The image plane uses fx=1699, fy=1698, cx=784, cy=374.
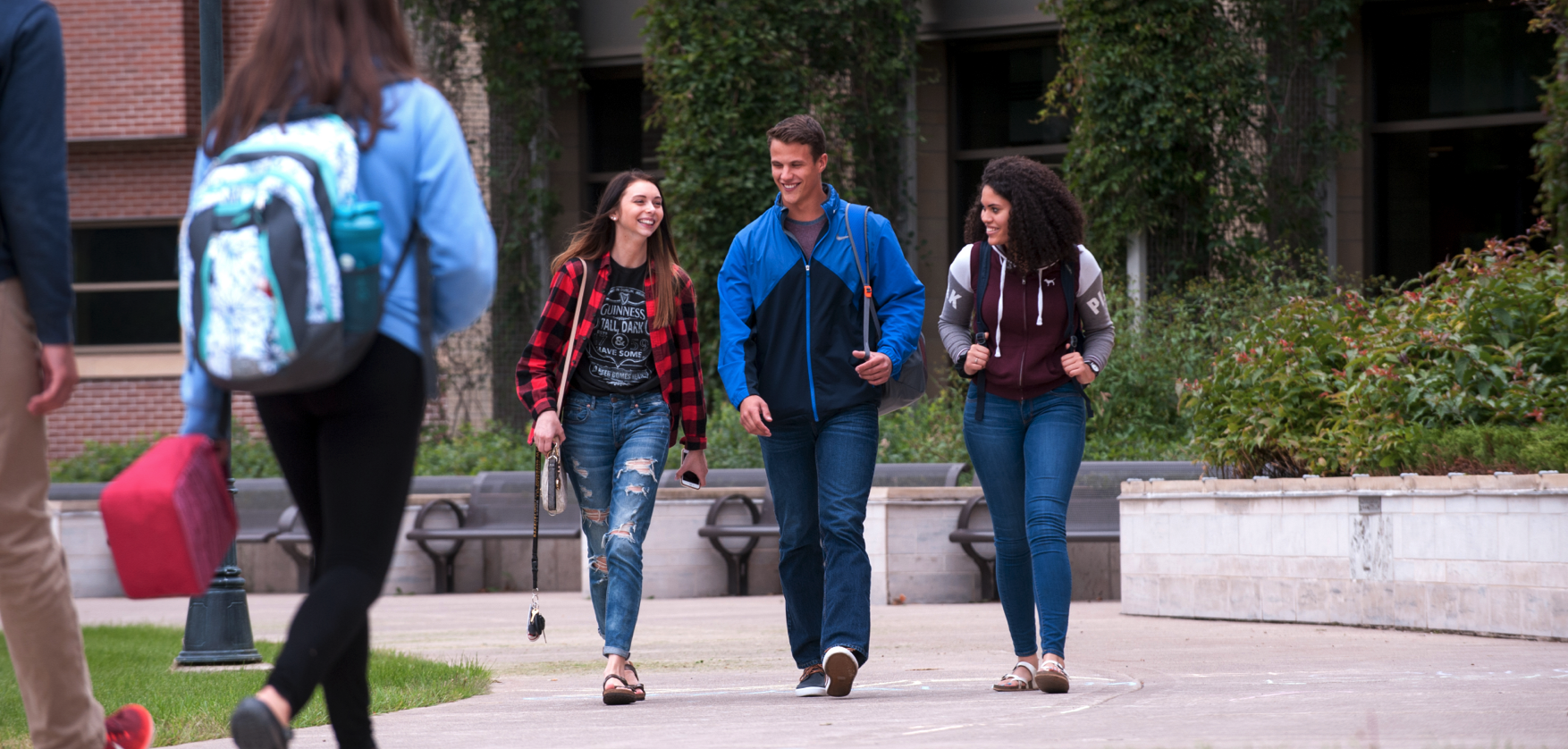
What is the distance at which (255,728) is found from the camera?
9.89 feet

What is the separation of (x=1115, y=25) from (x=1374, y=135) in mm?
3718

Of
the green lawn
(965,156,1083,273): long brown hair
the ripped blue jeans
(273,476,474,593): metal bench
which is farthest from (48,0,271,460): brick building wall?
(965,156,1083,273): long brown hair

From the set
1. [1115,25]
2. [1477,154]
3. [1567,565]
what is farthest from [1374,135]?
[1567,565]

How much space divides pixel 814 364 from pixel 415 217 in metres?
3.00

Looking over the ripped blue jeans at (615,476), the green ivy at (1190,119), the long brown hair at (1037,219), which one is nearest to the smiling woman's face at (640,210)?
the ripped blue jeans at (615,476)

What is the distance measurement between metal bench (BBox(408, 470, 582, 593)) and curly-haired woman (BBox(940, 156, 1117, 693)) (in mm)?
8289

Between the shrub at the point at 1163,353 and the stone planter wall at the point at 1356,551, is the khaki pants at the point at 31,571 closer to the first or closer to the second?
the stone planter wall at the point at 1356,551

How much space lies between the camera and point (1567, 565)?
7668 millimetres

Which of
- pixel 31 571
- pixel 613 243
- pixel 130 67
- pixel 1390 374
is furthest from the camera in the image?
pixel 130 67

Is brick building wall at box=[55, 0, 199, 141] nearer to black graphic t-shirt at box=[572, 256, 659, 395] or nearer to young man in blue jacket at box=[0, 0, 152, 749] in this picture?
black graphic t-shirt at box=[572, 256, 659, 395]

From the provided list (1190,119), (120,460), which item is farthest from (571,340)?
(120,460)

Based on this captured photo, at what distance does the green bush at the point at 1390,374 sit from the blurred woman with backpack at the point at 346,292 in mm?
6555

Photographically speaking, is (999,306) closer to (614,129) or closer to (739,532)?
(739,532)

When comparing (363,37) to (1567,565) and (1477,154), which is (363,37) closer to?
(1567,565)
